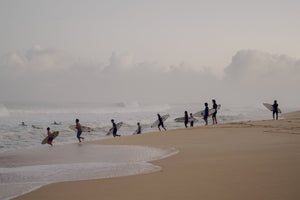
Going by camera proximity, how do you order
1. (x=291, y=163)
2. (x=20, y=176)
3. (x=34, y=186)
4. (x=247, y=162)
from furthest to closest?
(x=20, y=176)
(x=247, y=162)
(x=291, y=163)
(x=34, y=186)

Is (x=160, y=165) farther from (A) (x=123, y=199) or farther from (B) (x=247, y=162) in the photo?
(A) (x=123, y=199)

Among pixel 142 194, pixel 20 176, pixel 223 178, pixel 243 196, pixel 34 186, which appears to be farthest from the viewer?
pixel 20 176

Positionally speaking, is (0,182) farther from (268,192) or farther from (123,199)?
(268,192)

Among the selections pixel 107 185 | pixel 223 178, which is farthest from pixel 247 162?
pixel 107 185

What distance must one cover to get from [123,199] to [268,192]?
6.63 feet

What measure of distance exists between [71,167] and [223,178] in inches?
162

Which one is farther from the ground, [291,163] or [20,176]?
[291,163]

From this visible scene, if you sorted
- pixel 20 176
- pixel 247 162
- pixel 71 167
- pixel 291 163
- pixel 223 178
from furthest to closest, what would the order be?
pixel 71 167 < pixel 20 176 < pixel 247 162 < pixel 291 163 < pixel 223 178

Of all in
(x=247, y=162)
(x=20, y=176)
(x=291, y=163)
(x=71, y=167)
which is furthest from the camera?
Answer: (x=71, y=167)

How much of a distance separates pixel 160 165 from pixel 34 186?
8.99 feet

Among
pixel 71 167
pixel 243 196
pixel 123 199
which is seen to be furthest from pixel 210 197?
pixel 71 167

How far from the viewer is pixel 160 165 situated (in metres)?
6.48

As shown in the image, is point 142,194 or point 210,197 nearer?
point 210,197

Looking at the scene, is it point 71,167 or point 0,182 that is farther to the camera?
point 71,167
